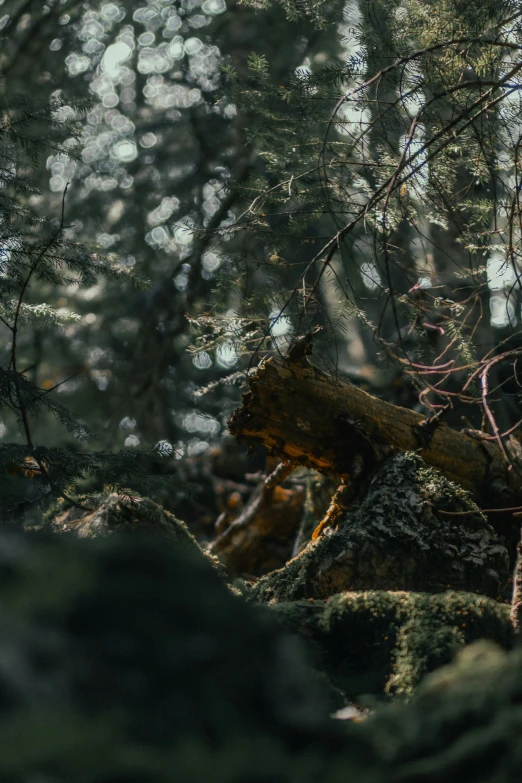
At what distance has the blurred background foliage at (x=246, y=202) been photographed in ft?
12.2

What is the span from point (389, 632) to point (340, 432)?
6.62 ft

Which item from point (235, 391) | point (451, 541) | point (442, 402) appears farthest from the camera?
point (235, 391)

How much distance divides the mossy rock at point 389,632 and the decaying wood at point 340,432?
5.47 feet

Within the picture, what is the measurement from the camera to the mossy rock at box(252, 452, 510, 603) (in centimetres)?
372

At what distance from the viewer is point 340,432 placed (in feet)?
14.3

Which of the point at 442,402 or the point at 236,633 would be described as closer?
the point at 236,633

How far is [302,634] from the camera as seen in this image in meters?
2.35

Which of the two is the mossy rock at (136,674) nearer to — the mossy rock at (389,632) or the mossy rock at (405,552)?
the mossy rock at (389,632)

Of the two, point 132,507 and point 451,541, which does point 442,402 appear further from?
point 132,507

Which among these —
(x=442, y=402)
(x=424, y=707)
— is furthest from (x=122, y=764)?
(x=442, y=402)

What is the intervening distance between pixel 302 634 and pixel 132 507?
1.76 metres

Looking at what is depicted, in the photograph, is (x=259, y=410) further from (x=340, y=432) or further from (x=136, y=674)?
(x=136, y=674)

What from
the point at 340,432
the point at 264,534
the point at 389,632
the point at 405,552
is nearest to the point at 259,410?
the point at 340,432

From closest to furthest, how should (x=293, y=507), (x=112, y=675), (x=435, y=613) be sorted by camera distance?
(x=112, y=675), (x=435, y=613), (x=293, y=507)
